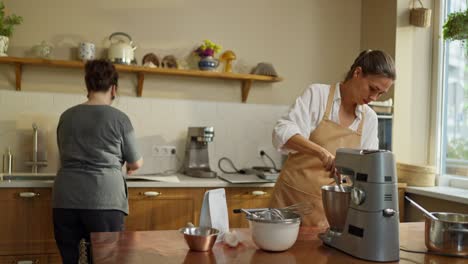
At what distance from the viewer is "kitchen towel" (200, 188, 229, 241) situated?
5.22 feet

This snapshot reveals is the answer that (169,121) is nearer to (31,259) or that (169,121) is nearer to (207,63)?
(207,63)

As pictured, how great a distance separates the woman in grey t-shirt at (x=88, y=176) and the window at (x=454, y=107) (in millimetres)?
2489

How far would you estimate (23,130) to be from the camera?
3.42 meters

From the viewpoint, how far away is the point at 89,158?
2410 millimetres

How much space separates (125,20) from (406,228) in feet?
8.55

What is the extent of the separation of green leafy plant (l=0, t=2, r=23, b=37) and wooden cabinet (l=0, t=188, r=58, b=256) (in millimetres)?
1131

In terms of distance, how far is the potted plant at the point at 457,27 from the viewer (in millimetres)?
3141

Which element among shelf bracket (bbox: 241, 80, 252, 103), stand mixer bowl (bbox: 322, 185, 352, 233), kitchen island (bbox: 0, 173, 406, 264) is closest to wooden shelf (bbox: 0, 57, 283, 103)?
shelf bracket (bbox: 241, 80, 252, 103)

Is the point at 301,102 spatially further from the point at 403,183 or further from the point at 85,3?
the point at 85,3

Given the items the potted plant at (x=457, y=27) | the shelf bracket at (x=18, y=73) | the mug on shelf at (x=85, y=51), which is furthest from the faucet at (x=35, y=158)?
the potted plant at (x=457, y=27)

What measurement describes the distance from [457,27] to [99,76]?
2.33 m

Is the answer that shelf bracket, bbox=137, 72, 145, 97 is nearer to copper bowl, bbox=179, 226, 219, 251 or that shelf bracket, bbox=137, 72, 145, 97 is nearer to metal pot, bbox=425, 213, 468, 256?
copper bowl, bbox=179, 226, 219, 251

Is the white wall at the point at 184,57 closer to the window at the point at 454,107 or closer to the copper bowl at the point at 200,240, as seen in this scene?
the window at the point at 454,107

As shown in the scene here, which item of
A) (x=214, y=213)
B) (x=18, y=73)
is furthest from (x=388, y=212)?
(x=18, y=73)
